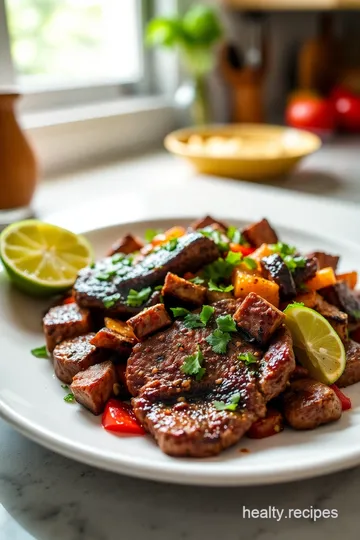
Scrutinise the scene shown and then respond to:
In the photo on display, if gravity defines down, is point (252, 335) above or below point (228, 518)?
above

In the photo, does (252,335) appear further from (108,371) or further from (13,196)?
(13,196)

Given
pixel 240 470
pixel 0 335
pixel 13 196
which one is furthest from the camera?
pixel 13 196

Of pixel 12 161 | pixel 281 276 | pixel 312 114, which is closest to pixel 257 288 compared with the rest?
pixel 281 276

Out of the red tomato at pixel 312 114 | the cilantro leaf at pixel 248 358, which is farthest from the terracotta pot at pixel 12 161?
the red tomato at pixel 312 114

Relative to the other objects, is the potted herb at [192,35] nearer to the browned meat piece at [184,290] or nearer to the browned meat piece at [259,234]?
the browned meat piece at [259,234]

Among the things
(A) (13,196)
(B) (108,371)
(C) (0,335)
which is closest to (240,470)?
(B) (108,371)

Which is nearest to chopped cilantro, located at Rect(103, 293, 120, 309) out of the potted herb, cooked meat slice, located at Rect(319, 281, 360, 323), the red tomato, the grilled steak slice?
the grilled steak slice

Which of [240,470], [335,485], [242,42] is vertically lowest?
[335,485]
